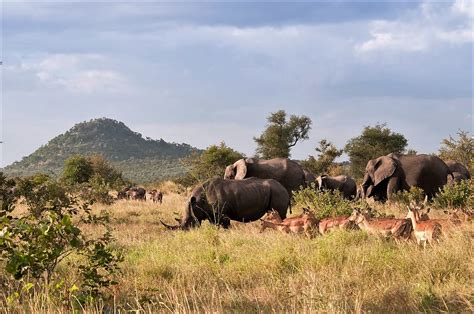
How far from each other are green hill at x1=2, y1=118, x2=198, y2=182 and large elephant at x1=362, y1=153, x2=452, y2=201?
65.2 meters

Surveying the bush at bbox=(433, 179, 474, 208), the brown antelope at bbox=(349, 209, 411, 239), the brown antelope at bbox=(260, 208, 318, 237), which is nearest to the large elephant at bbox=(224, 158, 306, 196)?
the bush at bbox=(433, 179, 474, 208)

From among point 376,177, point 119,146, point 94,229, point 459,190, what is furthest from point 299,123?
point 119,146

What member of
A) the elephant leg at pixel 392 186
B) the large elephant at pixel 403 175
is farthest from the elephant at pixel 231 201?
the large elephant at pixel 403 175

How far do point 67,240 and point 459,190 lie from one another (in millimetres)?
14383

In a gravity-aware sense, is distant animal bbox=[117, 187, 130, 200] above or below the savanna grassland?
below

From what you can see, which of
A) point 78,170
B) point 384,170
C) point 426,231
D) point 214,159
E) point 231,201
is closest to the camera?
point 426,231

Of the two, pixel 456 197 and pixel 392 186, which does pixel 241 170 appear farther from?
pixel 456 197

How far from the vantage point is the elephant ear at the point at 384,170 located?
2111cm

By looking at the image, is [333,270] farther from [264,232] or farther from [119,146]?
[119,146]

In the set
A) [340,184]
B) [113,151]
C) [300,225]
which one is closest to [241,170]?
[340,184]

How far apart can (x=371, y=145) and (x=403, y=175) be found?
30.5 meters

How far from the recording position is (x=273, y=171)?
2197cm

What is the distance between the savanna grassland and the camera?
6184mm

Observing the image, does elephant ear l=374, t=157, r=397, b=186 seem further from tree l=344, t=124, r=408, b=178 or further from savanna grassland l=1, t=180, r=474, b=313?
tree l=344, t=124, r=408, b=178
